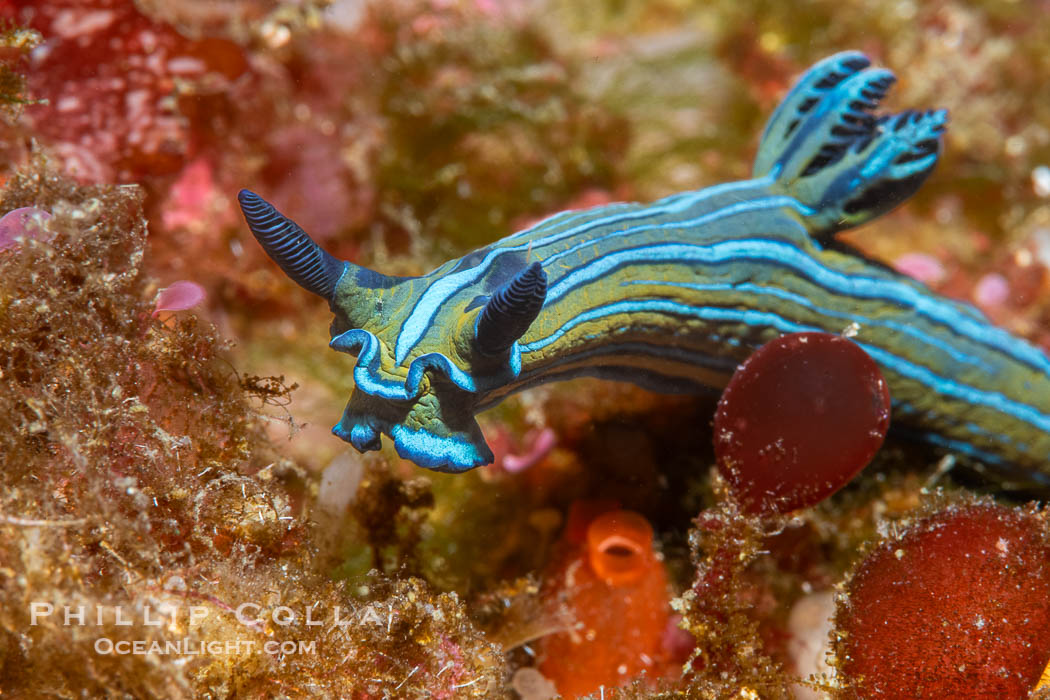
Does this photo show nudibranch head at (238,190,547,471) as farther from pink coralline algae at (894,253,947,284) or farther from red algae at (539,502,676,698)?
pink coralline algae at (894,253,947,284)

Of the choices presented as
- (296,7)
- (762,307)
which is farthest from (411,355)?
(296,7)

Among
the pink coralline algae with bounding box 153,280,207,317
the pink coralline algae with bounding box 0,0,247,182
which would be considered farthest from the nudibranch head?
the pink coralline algae with bounding box 0,0,247,182

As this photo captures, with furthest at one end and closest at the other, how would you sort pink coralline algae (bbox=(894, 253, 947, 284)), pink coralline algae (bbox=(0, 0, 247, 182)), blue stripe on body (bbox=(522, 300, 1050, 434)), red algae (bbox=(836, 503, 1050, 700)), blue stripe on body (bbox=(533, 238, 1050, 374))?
1. pink coralline algae (bbox=(894, 253, 947, 284))
2. pink coralline algae (bbox=(0, 0, 247, 182))
3. blue stripe on body (bbox=(533, 238, 1050, 374))
4. blue stripe on body (bbox=(522, 300, 1050, 434))
5. red algae (bbox=(836, 503, 1050, 700))

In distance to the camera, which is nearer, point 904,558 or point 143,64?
point 904,558

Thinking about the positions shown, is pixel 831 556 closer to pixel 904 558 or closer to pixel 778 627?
pixel 778 627

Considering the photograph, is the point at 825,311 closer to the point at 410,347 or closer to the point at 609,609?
the point at 609,609

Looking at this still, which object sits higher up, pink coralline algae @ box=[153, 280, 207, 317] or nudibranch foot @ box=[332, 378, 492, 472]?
pink coralline algae @ box=[153, 280, 207, 317]

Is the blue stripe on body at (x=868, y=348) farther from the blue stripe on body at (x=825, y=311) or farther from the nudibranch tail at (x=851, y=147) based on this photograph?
the nudibranch tail at (x=851, y=147)

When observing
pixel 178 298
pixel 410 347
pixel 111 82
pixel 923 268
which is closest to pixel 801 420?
pixel 410 347
